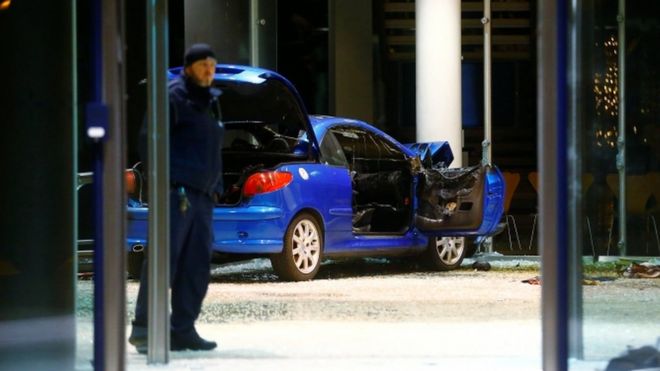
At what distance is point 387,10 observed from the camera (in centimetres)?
1431

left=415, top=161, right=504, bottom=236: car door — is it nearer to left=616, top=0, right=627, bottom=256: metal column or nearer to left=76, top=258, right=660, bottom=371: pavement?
left=616, top=0, right=627, bottom=256: metal column

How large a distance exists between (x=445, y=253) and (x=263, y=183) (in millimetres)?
2576

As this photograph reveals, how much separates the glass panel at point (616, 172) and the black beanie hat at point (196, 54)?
158 centimetres

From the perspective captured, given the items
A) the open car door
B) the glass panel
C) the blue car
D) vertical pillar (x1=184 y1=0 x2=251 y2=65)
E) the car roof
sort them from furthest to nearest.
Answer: the open car door < the blue car < vertical pillar (x1=184 y1=0 x2=251 y2=65) < the car roof < the glass panel

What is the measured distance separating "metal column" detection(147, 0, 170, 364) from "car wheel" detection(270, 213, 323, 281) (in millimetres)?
3673

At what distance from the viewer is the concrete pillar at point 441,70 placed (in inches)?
446

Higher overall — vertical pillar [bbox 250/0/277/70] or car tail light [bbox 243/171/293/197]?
vertical pillar [bbox 250/0/277/70]

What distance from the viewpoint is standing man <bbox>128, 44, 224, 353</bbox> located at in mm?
4871

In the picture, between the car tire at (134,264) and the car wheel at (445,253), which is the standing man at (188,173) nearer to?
the car tire at (134,264)

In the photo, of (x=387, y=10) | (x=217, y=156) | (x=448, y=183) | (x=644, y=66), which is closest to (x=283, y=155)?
(x=448, y=183)

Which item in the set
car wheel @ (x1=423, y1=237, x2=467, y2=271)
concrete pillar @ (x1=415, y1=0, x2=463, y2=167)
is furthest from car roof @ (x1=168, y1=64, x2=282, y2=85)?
concrete pillar @ (x1=415, y1=0, x2=463, y2=167)

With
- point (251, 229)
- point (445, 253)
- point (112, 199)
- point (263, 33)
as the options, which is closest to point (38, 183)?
point (112, 199)

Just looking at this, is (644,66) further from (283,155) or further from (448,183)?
(283,155)

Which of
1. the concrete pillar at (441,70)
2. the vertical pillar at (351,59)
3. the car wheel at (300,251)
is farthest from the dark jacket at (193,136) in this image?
Answer: the vertical pillar at (351,59)
